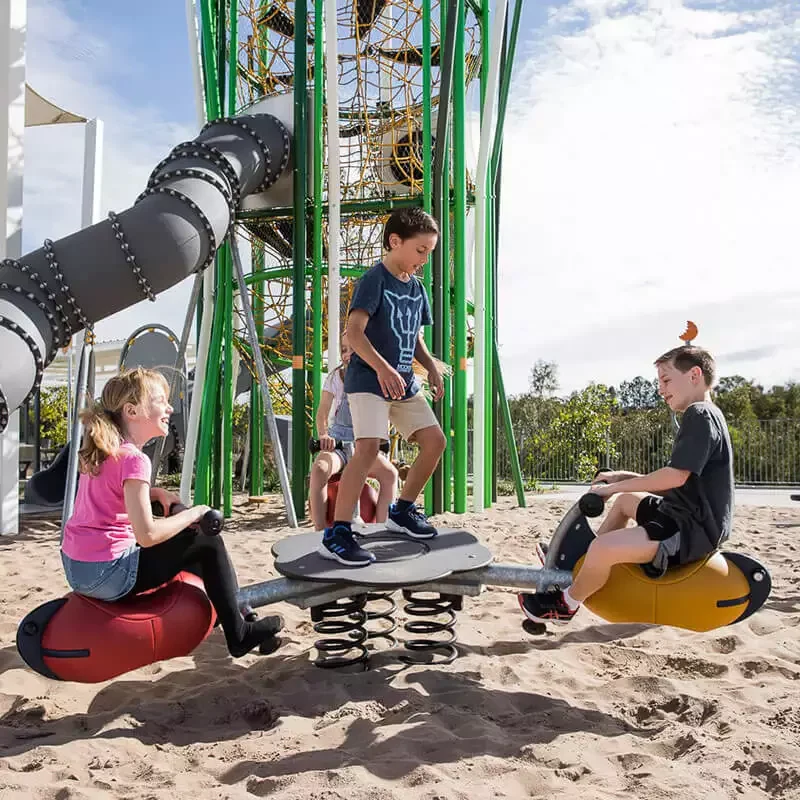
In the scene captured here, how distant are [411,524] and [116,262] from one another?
3.79 m

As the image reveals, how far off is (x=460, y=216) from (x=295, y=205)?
5.95 ft

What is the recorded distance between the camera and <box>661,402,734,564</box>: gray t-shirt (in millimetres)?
2820

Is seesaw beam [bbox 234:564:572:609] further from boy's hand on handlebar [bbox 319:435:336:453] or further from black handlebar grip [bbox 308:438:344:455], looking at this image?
boy's hand on handlebar [bbox 319:435:336:453]

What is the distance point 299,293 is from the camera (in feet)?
26.2

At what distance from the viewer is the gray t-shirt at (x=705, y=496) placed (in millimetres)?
2820

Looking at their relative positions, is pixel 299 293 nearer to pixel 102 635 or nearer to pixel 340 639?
pixel 340 639

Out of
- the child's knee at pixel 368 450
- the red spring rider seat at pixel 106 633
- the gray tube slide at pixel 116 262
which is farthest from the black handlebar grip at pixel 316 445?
the gray tube slide at pixel 116 262

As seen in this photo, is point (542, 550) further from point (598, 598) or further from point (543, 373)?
point (543, 373)

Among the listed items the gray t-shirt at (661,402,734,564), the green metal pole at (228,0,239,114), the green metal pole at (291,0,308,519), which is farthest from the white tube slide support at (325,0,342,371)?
the gray t-shirt at (661,402,734,564)

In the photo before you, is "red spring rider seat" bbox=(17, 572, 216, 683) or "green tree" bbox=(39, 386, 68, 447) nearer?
"red spring rider seat" bbox=(17, 572, 216, 683)

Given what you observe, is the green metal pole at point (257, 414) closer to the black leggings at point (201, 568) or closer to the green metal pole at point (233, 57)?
the green metal pole at point (233, 57)

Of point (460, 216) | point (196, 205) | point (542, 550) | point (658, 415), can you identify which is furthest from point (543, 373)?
point (542, 550)

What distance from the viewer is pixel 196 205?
21.9 ft

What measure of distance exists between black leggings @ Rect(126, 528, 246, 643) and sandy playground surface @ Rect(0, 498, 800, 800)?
0.35 meters
